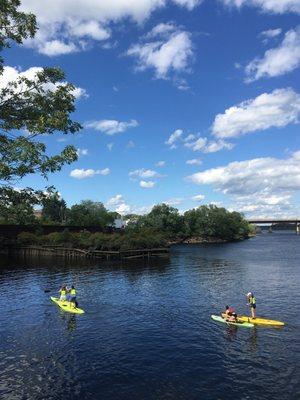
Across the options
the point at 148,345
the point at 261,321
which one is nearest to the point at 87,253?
the point at 261,321

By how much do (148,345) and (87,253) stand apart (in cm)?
8705

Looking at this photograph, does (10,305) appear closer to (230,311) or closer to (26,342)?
(26,342)

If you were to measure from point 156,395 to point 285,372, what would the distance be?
9576 mm

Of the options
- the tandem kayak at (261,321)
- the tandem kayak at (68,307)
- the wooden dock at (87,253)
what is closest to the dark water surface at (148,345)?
the tandem kayak at (68,307)

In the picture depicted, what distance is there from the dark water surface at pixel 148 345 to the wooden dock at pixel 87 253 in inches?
1909

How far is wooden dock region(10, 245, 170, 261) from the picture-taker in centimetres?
11700

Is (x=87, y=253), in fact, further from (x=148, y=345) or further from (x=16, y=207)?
(x=16, y=207)

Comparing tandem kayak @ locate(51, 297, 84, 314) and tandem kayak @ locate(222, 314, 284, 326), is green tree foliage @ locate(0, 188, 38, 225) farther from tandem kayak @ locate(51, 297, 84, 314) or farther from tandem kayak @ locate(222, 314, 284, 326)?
tandem kayak @ locate(51, 297, 84, 314)

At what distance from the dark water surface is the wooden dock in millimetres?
48476

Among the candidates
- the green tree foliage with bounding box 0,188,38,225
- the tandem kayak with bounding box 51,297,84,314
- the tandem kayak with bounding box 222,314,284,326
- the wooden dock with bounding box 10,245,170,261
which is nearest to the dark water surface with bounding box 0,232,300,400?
the tandem kayak with bounding box 51,297,84,314

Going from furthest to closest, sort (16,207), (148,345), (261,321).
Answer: (261,321), (148,345), (16,207)

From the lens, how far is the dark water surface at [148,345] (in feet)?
88.5

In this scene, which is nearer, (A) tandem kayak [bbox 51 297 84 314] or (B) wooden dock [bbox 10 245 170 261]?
(A) tandem kayak [bbox 51 297 84 314]

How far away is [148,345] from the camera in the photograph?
3578 centimetres
